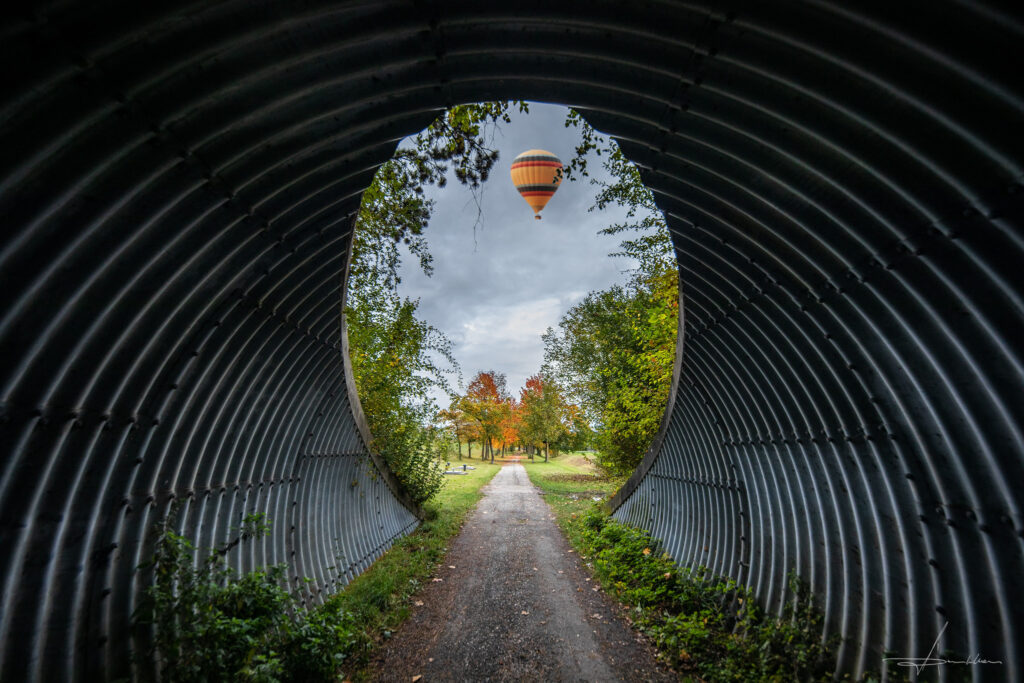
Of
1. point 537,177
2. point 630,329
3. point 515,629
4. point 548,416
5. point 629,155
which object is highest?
point 537,177

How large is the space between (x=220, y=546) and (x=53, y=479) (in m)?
2.02

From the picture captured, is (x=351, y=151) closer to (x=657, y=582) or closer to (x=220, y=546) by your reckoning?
(x=220, y=546)

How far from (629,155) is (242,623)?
5211mm

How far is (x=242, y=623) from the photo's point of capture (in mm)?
3852

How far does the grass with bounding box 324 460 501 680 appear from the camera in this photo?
5523 millimetres

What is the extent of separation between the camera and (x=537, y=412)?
3422 cm

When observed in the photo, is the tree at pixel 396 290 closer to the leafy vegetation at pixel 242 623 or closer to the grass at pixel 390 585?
the grass at pixel 390 585

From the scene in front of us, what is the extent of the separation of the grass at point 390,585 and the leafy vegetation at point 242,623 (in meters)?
0.02

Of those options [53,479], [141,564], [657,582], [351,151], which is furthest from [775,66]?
[657,582]

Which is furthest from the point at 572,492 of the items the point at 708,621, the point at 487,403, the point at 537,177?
the point at 487,403

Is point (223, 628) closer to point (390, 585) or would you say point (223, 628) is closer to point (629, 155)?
point (390, 585)

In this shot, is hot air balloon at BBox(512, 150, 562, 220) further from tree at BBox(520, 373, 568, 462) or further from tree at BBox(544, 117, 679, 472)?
tree at BBox(520, 373, 568, 462)

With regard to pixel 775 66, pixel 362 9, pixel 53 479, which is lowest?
pixel 53 479

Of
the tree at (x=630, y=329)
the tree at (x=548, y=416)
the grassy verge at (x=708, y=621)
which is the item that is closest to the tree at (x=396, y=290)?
the tree at (x=630, y=329)
